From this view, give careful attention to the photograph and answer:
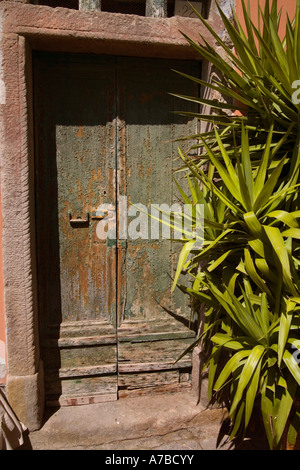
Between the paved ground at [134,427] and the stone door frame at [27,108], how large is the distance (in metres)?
0.17

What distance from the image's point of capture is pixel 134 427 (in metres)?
2.61

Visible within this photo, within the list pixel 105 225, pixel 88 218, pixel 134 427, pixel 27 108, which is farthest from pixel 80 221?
pixel 134 427

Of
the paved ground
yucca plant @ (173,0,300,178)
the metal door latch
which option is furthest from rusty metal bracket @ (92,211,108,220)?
the paved ground

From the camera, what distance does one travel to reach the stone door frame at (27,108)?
2344 millimetres

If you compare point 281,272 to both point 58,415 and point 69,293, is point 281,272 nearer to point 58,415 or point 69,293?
point 69,293

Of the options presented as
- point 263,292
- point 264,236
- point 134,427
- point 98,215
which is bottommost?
Result: point 134,427

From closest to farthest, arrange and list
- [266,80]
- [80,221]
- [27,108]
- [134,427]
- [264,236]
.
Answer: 1. [264,236]
2. [266,80]
3. [27,108]
4. [134,427]
5. [80,221]

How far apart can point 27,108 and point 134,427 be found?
88.2 inches

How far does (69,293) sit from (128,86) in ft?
5.07

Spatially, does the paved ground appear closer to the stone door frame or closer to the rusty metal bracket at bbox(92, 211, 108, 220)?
the stone door frame

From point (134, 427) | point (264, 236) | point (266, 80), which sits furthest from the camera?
point (134, 427)

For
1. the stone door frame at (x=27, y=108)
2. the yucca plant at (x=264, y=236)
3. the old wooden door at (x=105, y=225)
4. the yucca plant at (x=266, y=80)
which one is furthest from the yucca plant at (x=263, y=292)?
the stone door frame at (x=27, y=108)

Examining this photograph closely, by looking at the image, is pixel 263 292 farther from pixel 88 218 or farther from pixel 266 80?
pixel 88 218

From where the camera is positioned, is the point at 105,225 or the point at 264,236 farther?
the point at 105,225
